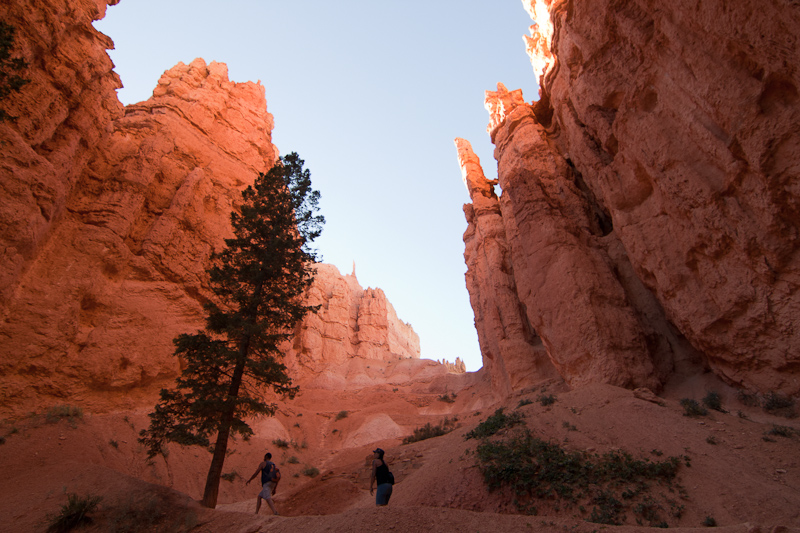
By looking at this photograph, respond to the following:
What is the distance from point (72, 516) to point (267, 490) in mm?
3962

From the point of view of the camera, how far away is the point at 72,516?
8.16m

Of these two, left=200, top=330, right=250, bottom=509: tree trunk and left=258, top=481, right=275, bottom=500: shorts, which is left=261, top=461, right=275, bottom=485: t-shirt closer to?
left=258, top=481, right=275, bottom=500: shorts

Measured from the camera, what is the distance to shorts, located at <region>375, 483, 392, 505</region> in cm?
768

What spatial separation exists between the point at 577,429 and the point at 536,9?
27.9 metres

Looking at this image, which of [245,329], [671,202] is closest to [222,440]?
[245,329]

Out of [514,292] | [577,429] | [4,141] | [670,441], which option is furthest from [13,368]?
[514,292]

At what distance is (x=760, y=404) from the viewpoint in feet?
38.4

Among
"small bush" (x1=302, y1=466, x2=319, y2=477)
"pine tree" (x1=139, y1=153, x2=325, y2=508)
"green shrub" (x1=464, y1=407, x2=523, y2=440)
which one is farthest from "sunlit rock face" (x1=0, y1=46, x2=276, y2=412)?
"green shrub" (x1=464, y1=407, x2=523, y2=440)

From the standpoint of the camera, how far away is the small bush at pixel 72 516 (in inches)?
315

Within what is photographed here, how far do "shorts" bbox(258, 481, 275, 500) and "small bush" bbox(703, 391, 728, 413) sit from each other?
13421 millimetres

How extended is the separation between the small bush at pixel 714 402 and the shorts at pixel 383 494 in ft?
35.8

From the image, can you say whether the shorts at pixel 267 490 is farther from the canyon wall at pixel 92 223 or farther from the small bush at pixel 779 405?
the small bush at pixel 779 405

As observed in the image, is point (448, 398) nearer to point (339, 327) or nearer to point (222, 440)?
point (339, 327)

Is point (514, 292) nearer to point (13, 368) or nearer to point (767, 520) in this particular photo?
point (767, 520)
